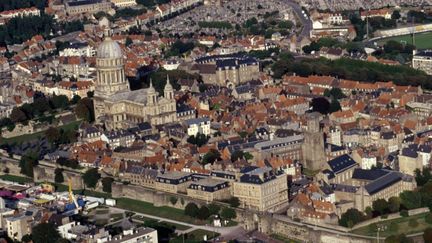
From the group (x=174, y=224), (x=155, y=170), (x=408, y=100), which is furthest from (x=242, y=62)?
(x=174, y=224)

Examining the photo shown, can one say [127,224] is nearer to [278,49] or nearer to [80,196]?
[80,196]

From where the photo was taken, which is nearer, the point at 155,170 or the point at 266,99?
the point at 155,170

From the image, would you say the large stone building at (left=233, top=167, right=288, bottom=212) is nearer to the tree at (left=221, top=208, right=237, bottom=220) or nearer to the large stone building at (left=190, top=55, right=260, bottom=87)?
the tree at (left=221, top=208, right=237, bottom=220)

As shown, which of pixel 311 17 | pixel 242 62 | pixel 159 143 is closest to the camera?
pixel 159 143

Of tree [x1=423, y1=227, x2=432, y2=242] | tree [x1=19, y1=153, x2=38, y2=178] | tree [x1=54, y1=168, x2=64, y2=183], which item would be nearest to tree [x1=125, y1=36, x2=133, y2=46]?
tree [x1=19, y1=153, x2=38, y2=178]

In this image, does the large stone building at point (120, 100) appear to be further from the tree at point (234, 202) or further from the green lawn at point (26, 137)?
the tree at point (234, 202)

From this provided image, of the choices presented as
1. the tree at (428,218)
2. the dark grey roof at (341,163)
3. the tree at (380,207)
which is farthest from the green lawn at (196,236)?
the tree at (428,218)

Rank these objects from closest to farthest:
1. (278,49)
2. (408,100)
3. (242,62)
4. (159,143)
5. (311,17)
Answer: (159,143), (408,100), (242,62), (278,49), (311,17)
